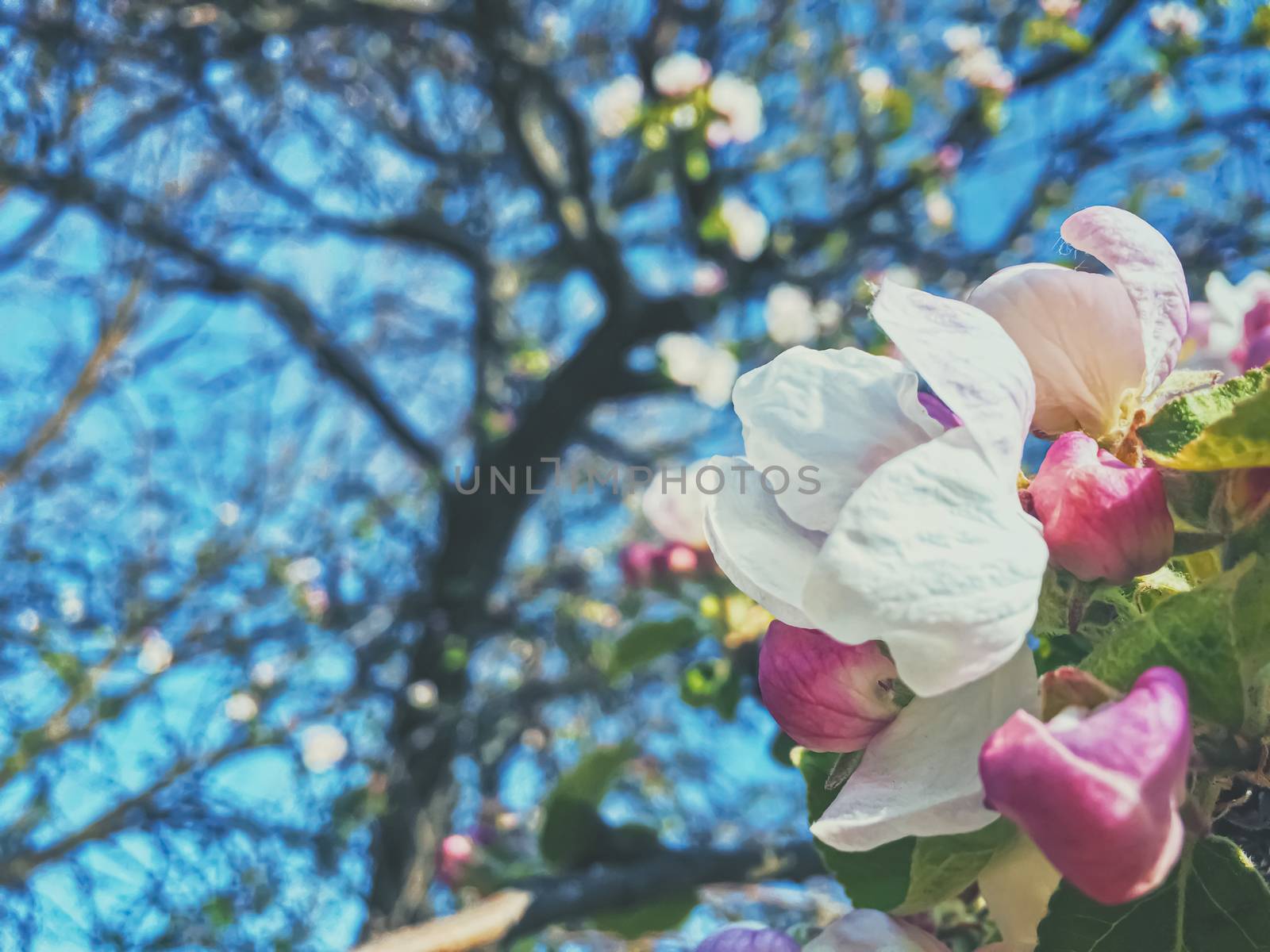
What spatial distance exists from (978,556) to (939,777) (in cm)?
7

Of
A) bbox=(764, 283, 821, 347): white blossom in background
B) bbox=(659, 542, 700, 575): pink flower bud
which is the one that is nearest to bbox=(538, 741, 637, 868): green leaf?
bbox=(659, 542, 700, 575): pink flower bud

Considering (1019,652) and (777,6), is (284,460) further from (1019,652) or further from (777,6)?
(1019,652)

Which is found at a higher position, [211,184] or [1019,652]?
[211,184]

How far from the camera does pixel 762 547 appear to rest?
309 mm

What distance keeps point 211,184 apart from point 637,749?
2.40 meters

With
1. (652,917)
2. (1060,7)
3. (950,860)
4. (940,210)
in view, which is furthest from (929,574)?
(940,210)

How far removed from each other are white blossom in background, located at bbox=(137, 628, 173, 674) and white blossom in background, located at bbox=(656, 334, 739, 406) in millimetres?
1532

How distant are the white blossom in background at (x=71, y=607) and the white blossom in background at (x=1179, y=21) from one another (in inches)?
111

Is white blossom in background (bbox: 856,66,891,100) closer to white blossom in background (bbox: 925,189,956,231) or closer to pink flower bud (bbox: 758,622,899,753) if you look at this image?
white blossom in background (bbox: 925,189,956,231)

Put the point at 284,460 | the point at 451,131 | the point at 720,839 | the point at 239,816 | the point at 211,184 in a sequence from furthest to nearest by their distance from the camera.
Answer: the point at 284,460 < the point at 451,131 < the point at 211,184 < the point at 720,839 < the point at 239,816

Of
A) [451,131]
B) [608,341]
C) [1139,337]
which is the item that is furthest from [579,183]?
[1139,337]

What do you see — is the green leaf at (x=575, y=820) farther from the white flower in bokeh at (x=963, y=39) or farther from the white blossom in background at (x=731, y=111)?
the white flower in bokeh at (x=963, y=39)

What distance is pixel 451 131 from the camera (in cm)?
289

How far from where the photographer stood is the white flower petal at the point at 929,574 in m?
0.25
